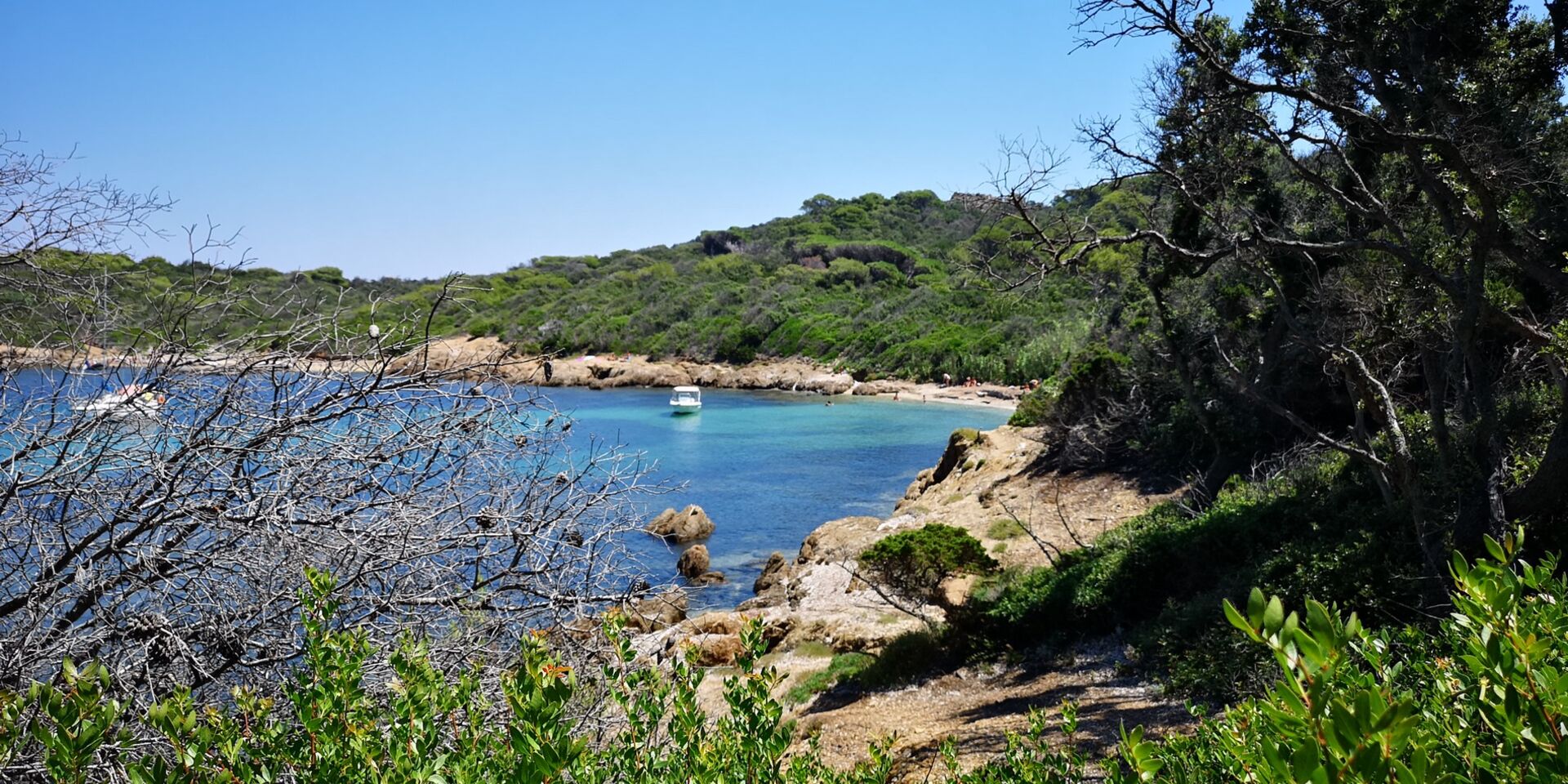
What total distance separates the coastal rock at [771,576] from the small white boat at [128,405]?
15243 millimetres

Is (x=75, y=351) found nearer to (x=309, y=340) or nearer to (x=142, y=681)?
(x=309, y=340)

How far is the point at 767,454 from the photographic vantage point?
37.3 m

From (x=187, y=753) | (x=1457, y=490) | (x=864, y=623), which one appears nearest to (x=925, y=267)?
(x=864, y=623)

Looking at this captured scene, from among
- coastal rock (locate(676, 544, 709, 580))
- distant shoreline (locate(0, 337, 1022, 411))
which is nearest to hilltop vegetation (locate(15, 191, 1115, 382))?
distant shoreline (locate(0, 337, 1022, 411))

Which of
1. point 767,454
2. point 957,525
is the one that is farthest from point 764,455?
point 957,525

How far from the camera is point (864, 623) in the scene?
1441 cm

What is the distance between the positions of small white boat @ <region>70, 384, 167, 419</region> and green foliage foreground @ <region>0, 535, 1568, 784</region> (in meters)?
1.36

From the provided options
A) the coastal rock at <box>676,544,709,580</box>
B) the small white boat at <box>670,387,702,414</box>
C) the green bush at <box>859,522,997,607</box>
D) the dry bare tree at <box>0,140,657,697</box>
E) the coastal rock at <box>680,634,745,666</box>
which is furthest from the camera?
the small white boat at <box>670,387,702,414</box>

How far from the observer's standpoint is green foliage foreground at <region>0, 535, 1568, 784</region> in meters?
1.65

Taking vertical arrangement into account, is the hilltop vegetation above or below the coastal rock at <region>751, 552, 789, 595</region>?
above

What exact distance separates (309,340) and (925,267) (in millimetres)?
75215

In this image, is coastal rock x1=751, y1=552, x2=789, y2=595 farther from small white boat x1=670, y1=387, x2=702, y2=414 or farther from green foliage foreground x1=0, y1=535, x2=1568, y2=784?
small white boat x1=670, y1=387, x2=702, y2=414

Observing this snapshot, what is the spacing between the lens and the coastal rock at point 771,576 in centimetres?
1955

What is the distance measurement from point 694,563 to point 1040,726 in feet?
58.6
